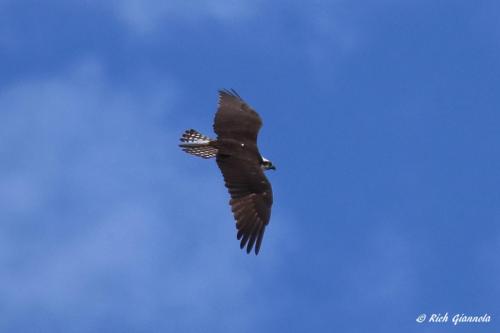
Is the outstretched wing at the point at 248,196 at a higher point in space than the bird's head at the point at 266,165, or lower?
lower

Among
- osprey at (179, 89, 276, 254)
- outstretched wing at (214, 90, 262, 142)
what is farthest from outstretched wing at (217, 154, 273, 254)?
outstretched wing at (214, 90, 262, 142)

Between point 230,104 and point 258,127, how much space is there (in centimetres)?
99

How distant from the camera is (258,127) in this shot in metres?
31.7

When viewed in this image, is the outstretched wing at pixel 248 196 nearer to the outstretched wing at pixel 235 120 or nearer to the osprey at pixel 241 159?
the osprey at pixel 241 159

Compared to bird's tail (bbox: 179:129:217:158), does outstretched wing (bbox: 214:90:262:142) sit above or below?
above

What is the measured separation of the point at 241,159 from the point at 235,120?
5.54ft

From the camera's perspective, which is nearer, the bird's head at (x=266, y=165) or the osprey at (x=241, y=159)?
the osprey at (x=241, y=159)

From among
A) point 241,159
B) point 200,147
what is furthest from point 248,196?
point 200,147

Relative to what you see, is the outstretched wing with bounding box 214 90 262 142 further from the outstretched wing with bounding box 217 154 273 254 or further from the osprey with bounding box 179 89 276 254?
the outstretched wing with bounding box 217 154 273 254

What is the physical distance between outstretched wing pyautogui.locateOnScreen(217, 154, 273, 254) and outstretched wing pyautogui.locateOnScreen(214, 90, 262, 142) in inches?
42.8

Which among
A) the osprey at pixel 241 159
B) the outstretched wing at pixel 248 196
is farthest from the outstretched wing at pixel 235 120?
the outstretched wing at pixel 248 196

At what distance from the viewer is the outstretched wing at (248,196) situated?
28.1 meters

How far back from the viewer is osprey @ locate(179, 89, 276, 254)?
93.3 ft

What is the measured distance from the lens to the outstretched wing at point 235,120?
31.3 m
